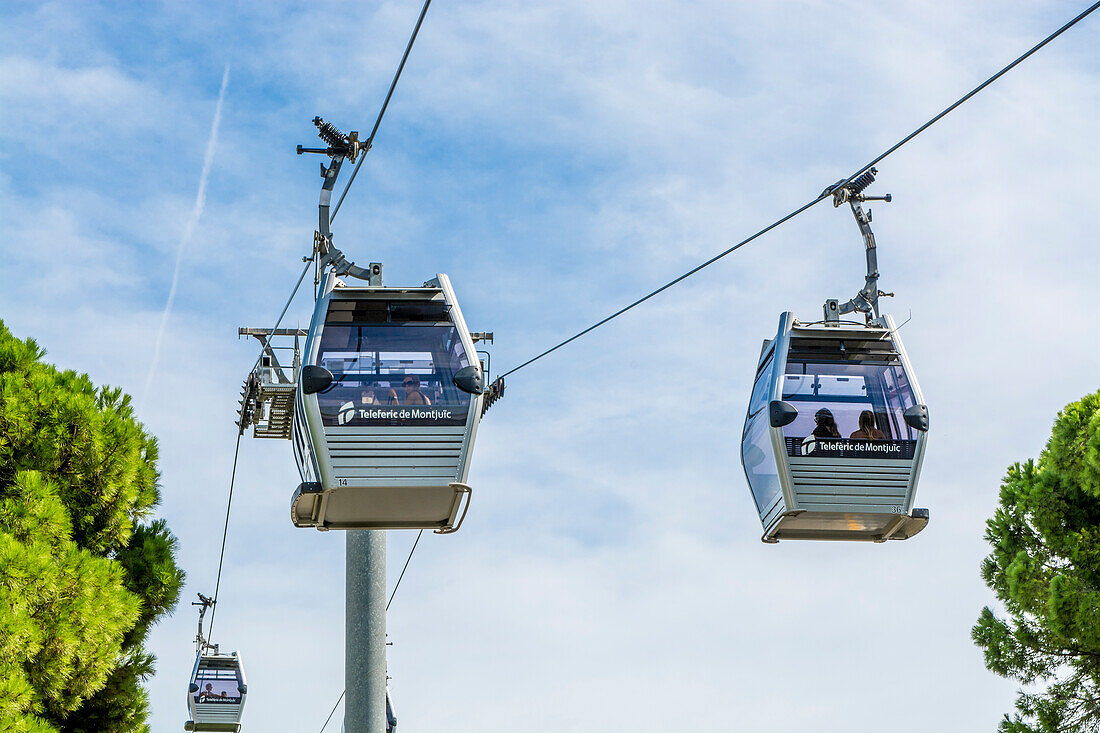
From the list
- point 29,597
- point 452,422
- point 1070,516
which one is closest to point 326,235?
point 452,422

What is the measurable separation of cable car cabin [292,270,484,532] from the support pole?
4.59 metres

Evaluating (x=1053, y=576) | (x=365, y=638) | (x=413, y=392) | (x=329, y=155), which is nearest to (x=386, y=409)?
(x=413, y=392)

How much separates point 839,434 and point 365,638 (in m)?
6.76

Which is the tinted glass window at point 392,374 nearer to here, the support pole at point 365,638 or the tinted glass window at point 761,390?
the tinted glass window at point 761,390

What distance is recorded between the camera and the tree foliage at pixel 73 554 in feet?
37.8

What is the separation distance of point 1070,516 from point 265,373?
12.1 m

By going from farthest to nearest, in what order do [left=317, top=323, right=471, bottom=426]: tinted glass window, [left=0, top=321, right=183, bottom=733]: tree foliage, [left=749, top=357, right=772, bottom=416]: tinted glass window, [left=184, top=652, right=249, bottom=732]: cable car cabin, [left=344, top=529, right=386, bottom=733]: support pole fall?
[left=184, top=652, right=249, bottom=732]: cable car cabin
[left=344, top=529, right=386, bottom=733]: support pole
[left=0, top=321, right=183, bottom=733]: tree foliage
[left=749, top=357, right=772, bottom=416]: tinted glass window
[left=317, top=323, right=471, bottom=426]: tinted glass window

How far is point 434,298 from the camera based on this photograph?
419 inches

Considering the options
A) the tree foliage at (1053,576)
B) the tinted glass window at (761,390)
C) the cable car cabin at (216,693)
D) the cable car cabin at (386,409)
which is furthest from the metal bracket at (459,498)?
the cable car cabin at (216,693)

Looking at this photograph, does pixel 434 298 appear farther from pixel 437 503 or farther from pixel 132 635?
pixel 132 635

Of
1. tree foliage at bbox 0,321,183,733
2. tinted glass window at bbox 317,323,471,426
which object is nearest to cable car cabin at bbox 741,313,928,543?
tinted glass window at bbox 317,323,471,426

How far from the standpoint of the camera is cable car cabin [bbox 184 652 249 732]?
25906 millimetres

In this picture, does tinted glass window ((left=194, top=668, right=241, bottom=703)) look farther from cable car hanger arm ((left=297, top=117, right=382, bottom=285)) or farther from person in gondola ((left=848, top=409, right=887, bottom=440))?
person in gondola ((left=848, top=409, right=887, bottom=440))

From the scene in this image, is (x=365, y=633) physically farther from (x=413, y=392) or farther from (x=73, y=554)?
(x=413, y=392)
